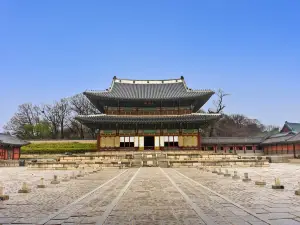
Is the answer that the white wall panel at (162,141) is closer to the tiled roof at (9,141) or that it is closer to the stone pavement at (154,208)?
the tiled roof at (9,141)

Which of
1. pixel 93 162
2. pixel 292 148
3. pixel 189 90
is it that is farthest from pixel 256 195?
pixel 292 148

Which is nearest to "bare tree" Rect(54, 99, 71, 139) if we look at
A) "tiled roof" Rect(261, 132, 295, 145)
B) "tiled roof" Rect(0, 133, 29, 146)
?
"tiled roof" Rect(0, 133, 29, 146)

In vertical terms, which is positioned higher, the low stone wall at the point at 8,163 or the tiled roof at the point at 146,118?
the tiled roof at the point at 146,118

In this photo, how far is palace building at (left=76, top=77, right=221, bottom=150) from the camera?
150 ft

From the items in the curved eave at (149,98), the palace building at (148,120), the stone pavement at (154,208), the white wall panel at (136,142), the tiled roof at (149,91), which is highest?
the tiled roof at (149,91)

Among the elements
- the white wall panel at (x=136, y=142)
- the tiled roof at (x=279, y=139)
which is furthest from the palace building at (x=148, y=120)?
the tiled roof at (x=279, y=139)

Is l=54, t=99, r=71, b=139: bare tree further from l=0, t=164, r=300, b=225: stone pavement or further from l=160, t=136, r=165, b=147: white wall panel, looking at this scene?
l=0, t=164, r=300, b=225: stone pavement

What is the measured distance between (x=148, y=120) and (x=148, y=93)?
744 centimetres

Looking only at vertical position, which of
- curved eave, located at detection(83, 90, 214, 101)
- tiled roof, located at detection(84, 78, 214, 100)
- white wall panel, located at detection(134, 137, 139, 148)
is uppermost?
tiled roof, located at detection(84, 78, 214, 100)

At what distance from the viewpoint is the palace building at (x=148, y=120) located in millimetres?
45688

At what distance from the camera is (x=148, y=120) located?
45.6 metres

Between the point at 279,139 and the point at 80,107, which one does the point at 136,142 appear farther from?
the point at 80,107

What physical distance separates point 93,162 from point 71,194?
72.2ft

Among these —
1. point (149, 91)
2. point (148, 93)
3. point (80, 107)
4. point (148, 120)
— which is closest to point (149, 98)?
point (148, 93)
